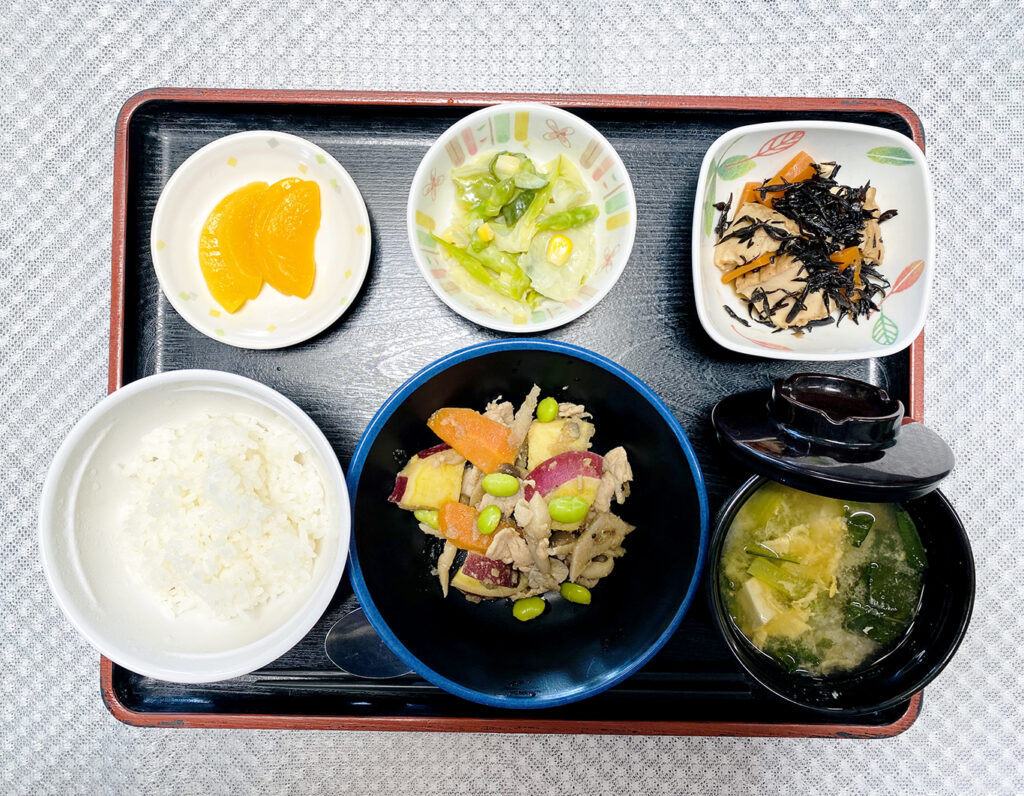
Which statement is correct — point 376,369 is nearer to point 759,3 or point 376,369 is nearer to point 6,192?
point 6,192

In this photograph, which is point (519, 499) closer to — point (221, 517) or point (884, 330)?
point (221, 517)

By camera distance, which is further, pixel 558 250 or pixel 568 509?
pixel 558 250

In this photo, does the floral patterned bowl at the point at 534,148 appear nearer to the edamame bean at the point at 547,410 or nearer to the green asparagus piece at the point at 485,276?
the green asparagus piece at the point at 485,276

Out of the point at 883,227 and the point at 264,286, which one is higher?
the point at 264,286

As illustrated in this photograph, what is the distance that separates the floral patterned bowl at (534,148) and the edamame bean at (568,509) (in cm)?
45

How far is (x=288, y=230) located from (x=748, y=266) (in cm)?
126

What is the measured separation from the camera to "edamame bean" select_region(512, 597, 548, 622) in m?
1.75

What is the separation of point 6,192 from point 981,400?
3.18 m

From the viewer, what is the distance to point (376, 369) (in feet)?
6.06

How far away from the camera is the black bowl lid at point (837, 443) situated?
1397 millimetres

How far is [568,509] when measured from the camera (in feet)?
5.34

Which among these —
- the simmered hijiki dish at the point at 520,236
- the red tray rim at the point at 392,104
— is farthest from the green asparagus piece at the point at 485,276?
the red tray rim at the point at 392,104

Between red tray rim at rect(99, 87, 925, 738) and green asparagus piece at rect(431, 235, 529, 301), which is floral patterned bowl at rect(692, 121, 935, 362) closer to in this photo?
red tray rim at rect(99, 87, 925, 738)

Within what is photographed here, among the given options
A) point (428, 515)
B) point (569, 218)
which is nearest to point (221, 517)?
point (428, 515)
